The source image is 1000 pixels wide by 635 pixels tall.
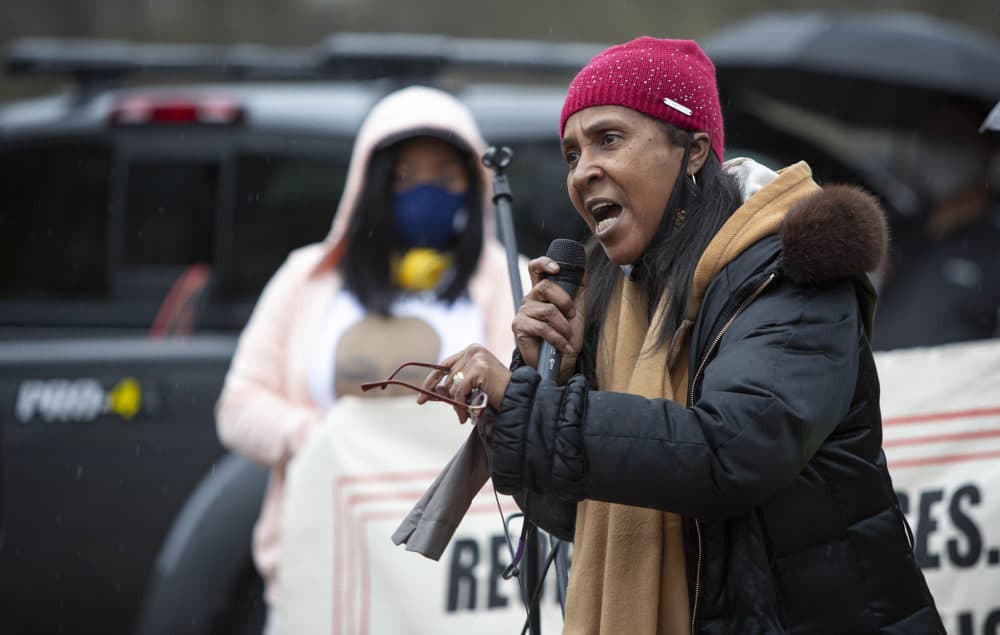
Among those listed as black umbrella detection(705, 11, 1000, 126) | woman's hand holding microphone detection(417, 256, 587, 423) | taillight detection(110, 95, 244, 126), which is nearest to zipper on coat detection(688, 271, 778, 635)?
woman's hand holding microphone detection(417, 256, 587, 423)

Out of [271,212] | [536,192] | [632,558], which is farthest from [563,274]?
[271,212]

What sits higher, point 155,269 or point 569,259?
point 155,269

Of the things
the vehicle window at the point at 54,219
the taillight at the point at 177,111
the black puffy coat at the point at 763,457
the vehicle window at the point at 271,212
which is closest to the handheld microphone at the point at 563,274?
the black puffy coat at the point at 763,457

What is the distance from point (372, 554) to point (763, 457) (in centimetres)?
195

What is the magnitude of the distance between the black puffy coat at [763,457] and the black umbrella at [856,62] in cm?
330

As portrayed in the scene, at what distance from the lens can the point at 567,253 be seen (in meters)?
2.10

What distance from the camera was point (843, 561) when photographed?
76.4 inches

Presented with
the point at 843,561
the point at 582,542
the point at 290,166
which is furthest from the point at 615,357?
the point at 290,166

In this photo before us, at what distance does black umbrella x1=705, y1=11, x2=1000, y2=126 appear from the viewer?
5094mm

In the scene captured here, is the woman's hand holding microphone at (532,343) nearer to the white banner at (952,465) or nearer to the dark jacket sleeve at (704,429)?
the dark jacket sleeve at (704,429)

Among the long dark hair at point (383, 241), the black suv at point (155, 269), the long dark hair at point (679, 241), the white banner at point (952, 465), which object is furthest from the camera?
the black suv at point (155, 269)

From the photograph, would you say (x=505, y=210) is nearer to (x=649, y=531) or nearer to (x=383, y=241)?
(x=649, y=531)

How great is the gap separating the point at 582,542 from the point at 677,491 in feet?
1.20

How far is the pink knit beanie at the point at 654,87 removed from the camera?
211 cm
